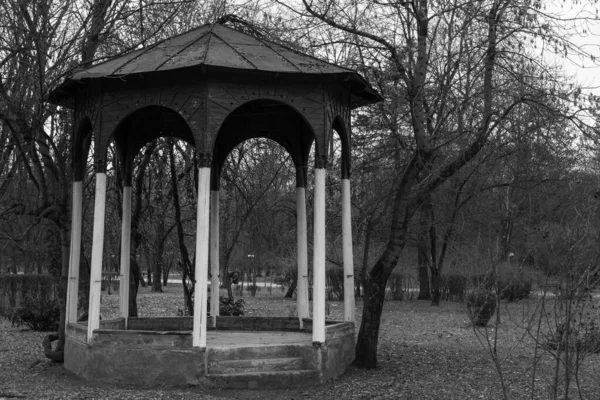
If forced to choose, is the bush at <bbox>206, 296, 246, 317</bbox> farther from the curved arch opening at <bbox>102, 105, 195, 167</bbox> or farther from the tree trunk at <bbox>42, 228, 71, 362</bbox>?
the tree trunk at <bbox>42, 228, 71, 362</bbox>

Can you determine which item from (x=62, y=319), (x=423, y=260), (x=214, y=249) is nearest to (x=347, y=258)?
(x=214, y=249)

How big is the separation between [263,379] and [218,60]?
4.35 metres

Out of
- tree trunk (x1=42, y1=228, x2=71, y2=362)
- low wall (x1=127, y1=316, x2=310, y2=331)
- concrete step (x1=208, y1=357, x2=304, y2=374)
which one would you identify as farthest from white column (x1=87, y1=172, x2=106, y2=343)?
low wall (x1=127, y1=316, x2=310, y2=331)

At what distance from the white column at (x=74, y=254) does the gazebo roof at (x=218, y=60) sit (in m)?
1.68

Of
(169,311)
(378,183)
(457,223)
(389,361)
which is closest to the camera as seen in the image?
(389,361)

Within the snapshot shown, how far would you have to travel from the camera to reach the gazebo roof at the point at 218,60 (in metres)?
9.97

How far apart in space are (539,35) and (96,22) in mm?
7115

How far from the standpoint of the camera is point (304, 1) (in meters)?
10.7

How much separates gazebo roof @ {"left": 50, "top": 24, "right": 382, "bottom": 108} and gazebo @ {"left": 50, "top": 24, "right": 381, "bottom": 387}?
0.02 meters

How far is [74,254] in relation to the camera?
11.1 m

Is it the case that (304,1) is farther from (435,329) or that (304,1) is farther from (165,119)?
(435,329)

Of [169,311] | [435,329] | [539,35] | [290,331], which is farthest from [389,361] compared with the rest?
[169,311]

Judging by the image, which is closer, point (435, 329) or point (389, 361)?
point (389, 361)

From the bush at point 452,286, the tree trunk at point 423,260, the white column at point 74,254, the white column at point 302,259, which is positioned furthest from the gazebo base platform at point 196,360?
the bush at point 452,286
